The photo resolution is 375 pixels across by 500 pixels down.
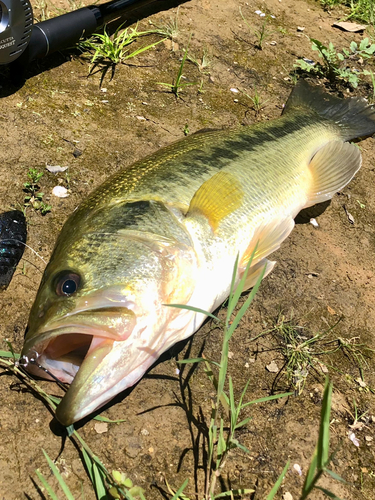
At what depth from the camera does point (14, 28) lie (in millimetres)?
3209

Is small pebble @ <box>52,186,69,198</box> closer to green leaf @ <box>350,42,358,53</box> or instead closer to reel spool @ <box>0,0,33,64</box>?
reel spool @ <box>0,0,33,64</box>

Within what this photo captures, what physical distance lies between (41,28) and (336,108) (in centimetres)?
276

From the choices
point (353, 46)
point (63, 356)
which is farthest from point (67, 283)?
point (353, 46)

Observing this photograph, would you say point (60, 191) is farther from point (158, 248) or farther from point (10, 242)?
point (158, 248)

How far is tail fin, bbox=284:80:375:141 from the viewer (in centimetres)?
418

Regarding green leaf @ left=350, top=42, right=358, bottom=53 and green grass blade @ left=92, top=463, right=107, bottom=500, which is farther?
green leaf @ left=350, top=42, right=358, bottom=53

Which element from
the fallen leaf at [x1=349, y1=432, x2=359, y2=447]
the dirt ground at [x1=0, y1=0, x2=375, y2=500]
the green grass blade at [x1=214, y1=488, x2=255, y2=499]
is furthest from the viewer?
the fallen leaf at [x1=349, y1=432, x2=359, y2=447]

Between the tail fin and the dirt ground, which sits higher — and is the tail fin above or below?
above

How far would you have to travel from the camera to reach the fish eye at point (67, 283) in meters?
2.12

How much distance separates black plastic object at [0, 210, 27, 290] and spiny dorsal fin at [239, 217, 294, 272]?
1.40m

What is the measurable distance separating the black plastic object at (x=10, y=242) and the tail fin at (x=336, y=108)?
8.71 feet

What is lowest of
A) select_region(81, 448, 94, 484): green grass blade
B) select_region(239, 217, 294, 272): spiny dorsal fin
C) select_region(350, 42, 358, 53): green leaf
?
select_region(81, 448, 94, 484): green grass blade

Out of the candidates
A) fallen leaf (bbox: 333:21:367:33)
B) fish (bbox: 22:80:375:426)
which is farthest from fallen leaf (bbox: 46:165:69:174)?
fallen leaf (bbox: 333:21:367:33)

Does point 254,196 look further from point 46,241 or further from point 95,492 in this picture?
point 95,492
